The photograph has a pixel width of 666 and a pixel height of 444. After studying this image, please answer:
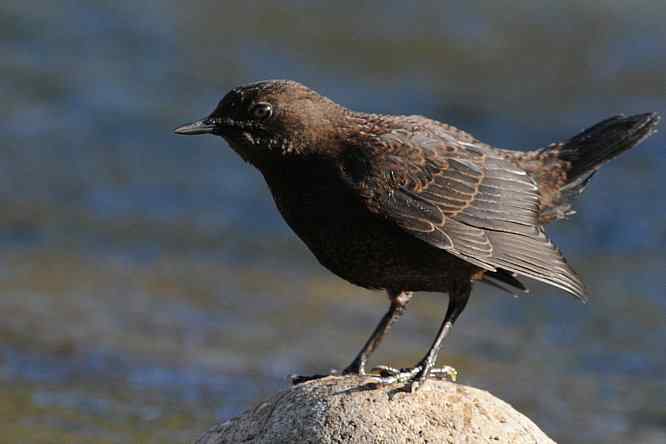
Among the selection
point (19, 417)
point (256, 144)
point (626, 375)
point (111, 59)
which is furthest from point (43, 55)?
point (256, 144)

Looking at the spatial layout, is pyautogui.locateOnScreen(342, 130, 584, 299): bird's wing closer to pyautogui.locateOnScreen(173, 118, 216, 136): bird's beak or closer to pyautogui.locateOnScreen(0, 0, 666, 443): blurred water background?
pyautogui.locateOnScreen(173, 118, 216, 136): bird's beak

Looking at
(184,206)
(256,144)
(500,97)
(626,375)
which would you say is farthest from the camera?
(500,97)

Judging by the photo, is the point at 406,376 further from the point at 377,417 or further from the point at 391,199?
the point at 391,199

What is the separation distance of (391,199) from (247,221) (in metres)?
6.25

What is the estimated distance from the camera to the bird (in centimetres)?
596

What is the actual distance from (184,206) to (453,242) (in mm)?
6699

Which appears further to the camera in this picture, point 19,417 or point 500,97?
point 500,97

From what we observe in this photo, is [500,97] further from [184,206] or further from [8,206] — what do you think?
[8,206]

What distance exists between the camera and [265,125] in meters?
6.07

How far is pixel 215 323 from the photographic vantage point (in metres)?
10.4

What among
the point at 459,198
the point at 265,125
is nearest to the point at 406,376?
the point at 459,198

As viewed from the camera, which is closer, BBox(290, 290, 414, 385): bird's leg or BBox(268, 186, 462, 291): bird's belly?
BBox(268, 186, 462, 291): bird's belly

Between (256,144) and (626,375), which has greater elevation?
(626,375)

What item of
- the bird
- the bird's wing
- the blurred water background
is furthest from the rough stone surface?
the blurred water background
